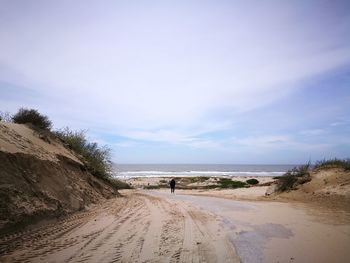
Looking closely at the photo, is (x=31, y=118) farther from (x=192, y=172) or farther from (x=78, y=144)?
(x=192, y=172)

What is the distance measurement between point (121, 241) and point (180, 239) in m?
1.51

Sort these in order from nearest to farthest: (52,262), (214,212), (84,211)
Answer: (52,262) < (84,211) < (214,212)

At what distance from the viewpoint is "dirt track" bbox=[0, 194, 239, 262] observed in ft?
24.3

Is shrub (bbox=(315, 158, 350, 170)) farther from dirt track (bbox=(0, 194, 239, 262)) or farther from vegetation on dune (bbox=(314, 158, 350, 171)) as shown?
dirt track (bbox=(0, 194, 239, 262))

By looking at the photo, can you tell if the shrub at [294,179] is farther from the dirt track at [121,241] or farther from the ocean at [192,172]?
the ocean at [192,172]

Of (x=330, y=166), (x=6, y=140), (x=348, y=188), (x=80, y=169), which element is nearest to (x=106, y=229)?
(x=6, y=140)

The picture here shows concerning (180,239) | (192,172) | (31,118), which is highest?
(31,118)

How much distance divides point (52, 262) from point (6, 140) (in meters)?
6.88

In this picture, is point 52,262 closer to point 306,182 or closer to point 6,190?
point 6,190

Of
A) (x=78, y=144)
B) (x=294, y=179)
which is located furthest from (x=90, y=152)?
(x=294, y=179)

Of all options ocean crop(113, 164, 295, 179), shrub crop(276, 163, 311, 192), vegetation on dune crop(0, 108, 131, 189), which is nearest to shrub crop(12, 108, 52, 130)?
vegetation on dune crop(0, 108, 131, 189)

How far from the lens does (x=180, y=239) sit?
30.3 feet

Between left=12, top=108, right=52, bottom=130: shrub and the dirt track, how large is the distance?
8380 millimetres

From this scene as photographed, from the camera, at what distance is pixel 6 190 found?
9.78 metres
